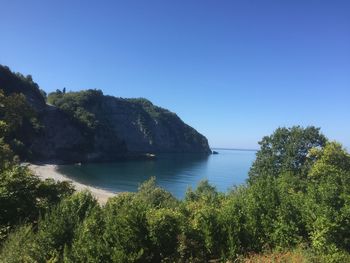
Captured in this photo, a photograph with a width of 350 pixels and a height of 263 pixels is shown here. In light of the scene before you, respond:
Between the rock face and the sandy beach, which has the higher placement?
the rock face

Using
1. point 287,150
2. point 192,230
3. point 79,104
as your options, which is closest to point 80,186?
point 287,150

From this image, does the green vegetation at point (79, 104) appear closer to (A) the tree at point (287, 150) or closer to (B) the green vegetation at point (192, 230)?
(A) the tree at point (287, 150)

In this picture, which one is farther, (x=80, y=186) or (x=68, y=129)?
(x=68, y=129)

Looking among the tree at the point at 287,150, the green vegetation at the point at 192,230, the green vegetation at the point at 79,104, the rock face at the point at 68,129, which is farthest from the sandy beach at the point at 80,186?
the green vegetation at the point at 79,104

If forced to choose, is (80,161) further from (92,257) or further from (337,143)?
(92,257)

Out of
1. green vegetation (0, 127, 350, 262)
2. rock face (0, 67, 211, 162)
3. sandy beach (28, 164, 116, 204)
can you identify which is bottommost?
sandy beach (28, 164, 116, 204)

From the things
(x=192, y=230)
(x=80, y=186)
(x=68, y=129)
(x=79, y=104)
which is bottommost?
(x=80, y=186)

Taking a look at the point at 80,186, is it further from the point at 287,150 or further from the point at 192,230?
the point at 192,230

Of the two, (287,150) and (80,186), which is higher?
(287,150)

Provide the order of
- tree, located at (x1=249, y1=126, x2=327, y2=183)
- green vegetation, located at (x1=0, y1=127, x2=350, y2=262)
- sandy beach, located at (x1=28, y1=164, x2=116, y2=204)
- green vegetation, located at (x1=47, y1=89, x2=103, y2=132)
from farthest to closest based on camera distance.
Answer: green vegetation, located at (x1=47, y1=89, x2=103, y2=132)
sandy beach, located at (x1=28, y1=164, x2=116, y2=204)
tree, located at (x1=249, y1=126, x2=327, y2=183)
green vegetation, located at (x1=0, y1=127, x2=350, y2=262)

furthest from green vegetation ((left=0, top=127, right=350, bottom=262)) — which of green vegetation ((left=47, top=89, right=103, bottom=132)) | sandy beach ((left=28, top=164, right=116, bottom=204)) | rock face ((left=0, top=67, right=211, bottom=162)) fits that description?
green vegetation ((left=47, top=89, right=103, bottom=132))

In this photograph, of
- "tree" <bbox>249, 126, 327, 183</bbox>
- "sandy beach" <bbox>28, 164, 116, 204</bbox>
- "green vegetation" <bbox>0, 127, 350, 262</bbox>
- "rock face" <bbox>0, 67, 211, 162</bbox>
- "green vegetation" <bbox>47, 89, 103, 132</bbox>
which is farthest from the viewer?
"green vegetation" <bbox>47, 89, 103, 132</bbox>

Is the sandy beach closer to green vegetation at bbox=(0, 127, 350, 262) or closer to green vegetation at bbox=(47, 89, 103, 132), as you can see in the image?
green vegetation at bbox=(0, 127, 350, 262)

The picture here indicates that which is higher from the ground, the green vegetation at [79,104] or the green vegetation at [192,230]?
the green vegetation at [79,104]
